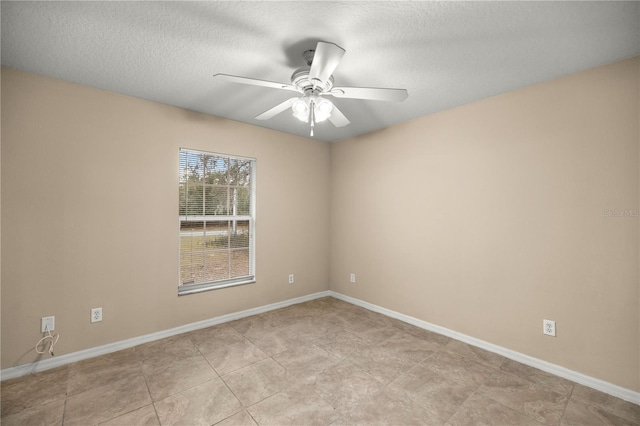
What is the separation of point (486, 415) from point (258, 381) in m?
1.59

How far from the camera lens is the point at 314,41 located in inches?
73.0

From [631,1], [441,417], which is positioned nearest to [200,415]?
[441,417]

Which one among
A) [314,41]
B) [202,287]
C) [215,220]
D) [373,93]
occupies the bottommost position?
[202,287]

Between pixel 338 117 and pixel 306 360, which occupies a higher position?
pixel 338 117

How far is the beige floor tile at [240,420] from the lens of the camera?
Result: 176cm

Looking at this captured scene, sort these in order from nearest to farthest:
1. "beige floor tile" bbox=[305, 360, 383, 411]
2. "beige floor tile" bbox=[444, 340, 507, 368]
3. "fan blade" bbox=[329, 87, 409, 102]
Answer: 1. "fan blade" bbox=[329, 87, 409, 102]
2. "beige floor tile" bbox=[305, 360, 383, 411]
3. "beige floor tile" bbox=[444, 340, 507, 368]

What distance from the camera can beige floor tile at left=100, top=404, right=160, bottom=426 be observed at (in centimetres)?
175

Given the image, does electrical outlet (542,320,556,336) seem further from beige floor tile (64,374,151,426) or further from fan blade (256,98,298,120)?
beige floor tile (64,374,151,426)

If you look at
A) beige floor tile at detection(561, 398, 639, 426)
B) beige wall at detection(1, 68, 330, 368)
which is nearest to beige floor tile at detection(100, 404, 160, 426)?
beige wall at detection(1, 68, 330, 368)

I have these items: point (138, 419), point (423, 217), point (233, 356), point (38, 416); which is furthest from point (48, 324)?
point (423, 217)

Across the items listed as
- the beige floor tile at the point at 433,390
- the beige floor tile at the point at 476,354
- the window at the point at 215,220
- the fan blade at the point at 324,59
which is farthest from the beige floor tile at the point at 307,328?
the fan blade at the point at 324,59

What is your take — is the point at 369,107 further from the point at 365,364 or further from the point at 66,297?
the point at 66,297

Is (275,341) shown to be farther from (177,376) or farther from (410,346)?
(410,346)

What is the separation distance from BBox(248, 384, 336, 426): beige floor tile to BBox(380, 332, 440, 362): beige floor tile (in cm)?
101
